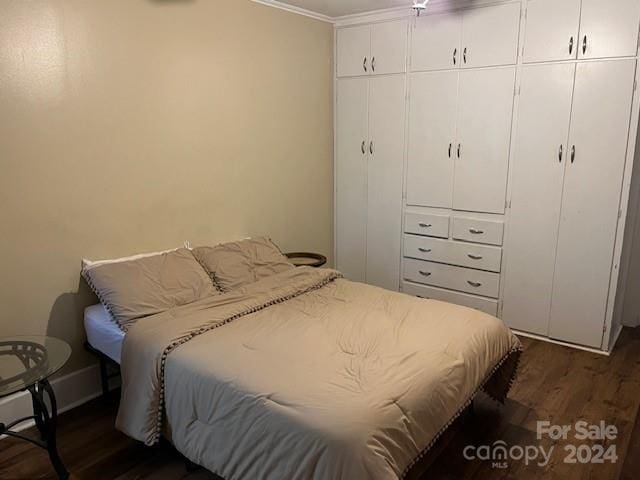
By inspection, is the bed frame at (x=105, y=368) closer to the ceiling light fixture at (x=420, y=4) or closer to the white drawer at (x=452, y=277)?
the white drawer at (x=452, y=277)

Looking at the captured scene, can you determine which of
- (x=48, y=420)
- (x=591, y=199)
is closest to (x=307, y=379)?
(x=48, y=420)

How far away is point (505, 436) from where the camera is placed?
240cm

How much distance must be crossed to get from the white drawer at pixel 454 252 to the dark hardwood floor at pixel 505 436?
83 centimetres

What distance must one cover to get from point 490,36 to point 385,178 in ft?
4.32

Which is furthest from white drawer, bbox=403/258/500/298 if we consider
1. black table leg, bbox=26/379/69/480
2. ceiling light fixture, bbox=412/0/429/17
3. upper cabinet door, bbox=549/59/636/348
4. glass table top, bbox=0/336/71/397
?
black table leg, bbox=26/379/69/480

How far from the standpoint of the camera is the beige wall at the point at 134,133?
7.77 ft

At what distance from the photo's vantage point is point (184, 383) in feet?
6.61

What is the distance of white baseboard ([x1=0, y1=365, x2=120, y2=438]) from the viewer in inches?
94.8

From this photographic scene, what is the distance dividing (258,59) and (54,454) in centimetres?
275

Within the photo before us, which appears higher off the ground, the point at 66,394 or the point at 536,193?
the point at 536,193

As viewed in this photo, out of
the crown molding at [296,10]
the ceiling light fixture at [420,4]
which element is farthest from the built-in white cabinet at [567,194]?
the crown molding at [296,10]

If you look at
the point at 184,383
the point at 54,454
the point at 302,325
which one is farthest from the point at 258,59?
the point at 54,454

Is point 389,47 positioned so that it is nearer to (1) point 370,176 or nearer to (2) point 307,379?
(1) point 370,176

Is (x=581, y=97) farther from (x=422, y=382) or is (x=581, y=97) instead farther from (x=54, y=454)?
(x=54, y=454)
